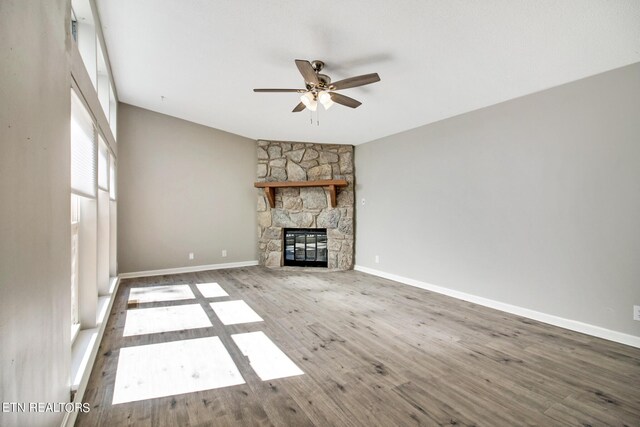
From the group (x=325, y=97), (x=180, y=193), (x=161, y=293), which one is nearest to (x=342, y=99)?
(x=325, y=97)

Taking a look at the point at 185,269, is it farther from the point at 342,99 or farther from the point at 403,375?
the point at 403,375

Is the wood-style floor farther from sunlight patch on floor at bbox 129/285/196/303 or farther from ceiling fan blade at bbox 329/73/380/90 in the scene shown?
ceiling fan blade at bbox 329/73/380/90

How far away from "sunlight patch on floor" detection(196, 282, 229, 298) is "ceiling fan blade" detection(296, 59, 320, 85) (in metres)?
3.00

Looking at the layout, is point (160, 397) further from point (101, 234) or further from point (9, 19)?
point (101, 234)

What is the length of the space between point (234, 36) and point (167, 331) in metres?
2.90

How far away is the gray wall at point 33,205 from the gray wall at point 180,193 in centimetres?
403

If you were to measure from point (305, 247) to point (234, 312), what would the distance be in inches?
110

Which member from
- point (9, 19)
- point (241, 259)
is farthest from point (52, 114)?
point (241, 259)

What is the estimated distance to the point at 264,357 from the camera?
2.49m

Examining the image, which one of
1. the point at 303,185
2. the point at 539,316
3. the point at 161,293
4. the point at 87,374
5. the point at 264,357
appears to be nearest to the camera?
the point at 87,374

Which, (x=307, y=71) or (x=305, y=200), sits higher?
(x=307, y=71)

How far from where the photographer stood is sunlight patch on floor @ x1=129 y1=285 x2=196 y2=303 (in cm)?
407

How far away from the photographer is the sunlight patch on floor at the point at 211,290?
4234 mm

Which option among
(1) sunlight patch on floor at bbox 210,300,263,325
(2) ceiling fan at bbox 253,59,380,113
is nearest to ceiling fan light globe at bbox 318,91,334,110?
(2) ceiling fan at bbox 253,59,380,113
